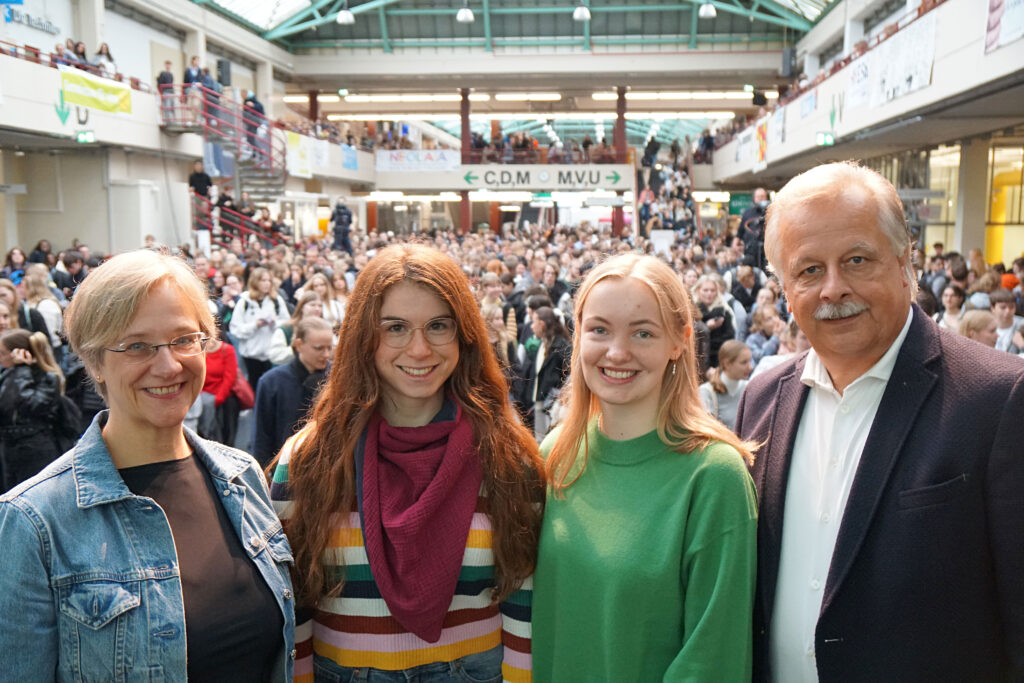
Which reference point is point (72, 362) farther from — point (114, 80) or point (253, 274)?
point (114, 80)

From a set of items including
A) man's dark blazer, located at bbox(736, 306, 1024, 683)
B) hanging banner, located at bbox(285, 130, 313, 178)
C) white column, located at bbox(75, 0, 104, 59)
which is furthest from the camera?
hanging banner, located at bbox(285, 130, 313, 178)

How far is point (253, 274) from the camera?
9.23 metres

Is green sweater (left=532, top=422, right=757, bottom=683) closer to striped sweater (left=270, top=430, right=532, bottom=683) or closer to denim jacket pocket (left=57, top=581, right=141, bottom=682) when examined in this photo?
striped sweater (left=270, top=430, right=532, bottom=683)

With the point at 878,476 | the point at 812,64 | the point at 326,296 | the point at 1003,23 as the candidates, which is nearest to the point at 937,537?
the point at 878,476

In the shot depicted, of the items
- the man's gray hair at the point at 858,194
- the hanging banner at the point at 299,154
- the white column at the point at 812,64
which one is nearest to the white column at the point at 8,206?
the hanging banner at the point at 299,154

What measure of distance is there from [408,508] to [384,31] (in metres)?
35.2

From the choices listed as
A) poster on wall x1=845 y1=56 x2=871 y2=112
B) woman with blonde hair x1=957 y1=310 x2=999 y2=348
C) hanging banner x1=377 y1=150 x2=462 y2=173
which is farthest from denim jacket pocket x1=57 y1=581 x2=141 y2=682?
hanging banner x1=377 y1=150 x2=462 y2=173

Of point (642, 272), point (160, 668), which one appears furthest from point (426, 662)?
point (642, 272)

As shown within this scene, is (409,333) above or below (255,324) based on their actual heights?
above

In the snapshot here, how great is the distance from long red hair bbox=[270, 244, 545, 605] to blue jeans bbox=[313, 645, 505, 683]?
20 centimetres

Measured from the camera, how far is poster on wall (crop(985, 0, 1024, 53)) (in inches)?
385

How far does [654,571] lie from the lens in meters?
2.07

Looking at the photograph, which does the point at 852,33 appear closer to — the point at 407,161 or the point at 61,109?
the point at 407,161

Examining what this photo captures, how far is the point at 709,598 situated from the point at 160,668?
1.32m
